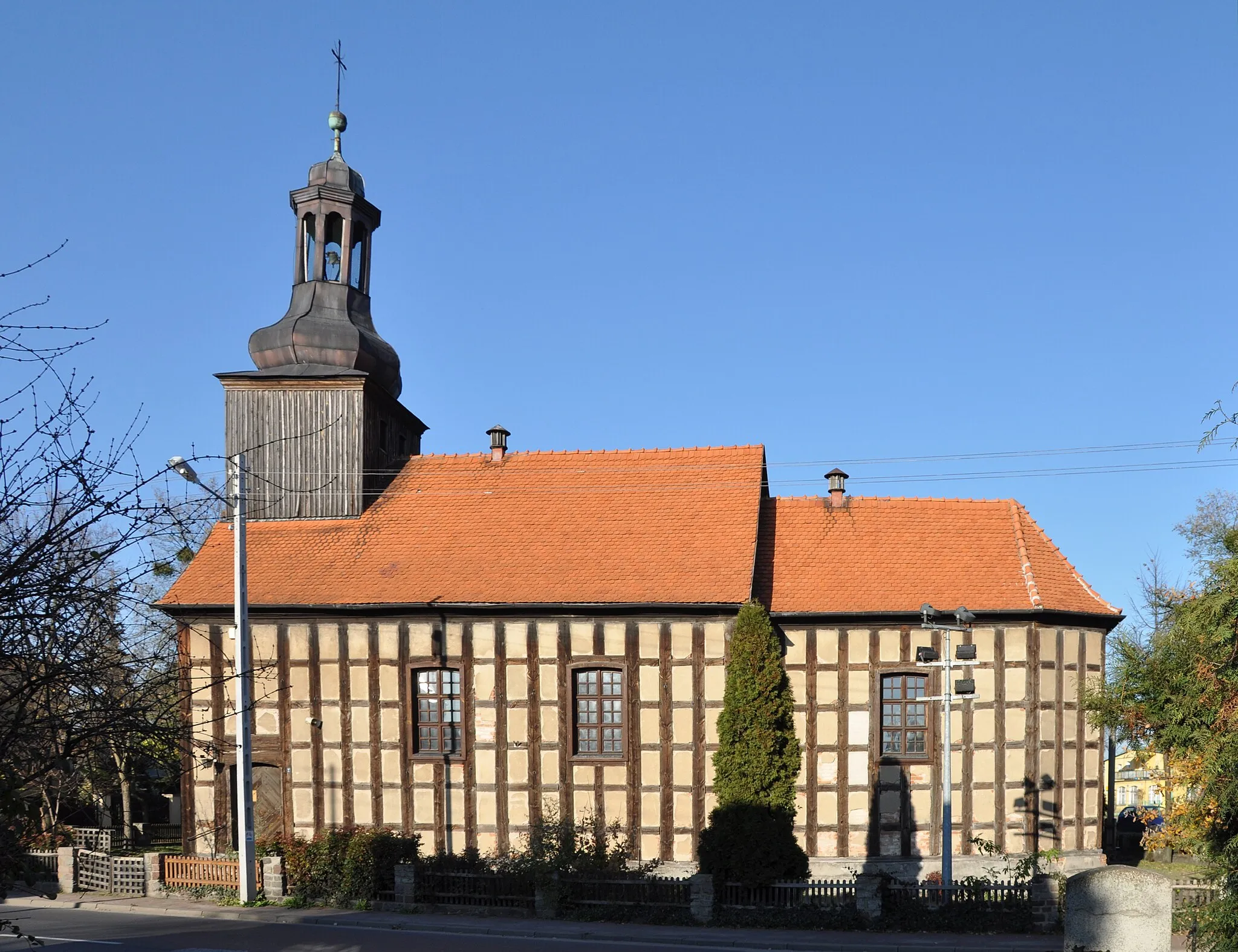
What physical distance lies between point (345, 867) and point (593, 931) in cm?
478

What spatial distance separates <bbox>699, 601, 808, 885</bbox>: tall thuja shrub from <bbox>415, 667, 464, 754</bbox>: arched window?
5.14 m

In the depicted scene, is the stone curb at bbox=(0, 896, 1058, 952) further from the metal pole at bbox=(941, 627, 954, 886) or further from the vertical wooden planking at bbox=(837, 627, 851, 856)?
the vertical wooden planking at bbox=(837, 627, 851, 856)

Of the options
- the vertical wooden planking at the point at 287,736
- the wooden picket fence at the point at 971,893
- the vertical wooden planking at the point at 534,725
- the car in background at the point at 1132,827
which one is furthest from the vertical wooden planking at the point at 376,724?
the car in background at the point at 1132,827

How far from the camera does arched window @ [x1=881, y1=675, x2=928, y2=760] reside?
22656 millimetres

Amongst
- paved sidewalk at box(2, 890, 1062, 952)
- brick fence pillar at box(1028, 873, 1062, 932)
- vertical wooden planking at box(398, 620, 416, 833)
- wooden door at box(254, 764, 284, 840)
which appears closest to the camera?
paved sidewalk at box(2, 890, 1062, 952)

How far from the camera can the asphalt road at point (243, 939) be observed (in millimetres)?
16719

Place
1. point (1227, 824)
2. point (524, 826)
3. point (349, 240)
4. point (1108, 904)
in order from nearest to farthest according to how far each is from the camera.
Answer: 1. point (1108, 904)
2. point (1227, 824)
3. point (524, 826)
4. point (349, 240)

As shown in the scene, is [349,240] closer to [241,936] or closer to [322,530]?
[322,530]

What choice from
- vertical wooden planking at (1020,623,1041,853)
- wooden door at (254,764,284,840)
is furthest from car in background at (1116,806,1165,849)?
wooden door at (254,764,284,840)

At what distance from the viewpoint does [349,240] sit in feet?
91.0

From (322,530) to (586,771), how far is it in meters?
7.90

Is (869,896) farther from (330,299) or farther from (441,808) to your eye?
(330,299)

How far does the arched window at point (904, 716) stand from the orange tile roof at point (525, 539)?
3.52 metres

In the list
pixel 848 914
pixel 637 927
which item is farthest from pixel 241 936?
pixel 848 914
